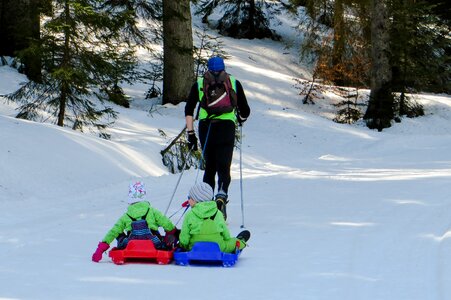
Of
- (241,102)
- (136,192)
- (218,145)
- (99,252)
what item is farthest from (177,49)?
(99,252)

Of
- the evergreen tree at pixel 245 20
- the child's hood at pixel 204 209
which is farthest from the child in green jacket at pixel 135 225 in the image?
the evergreen tree at pixel 245 20

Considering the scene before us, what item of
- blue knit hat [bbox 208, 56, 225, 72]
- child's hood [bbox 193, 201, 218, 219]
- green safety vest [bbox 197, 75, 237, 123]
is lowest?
child's hood [bbox 193, 201, 218, 219]

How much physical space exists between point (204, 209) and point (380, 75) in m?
20.0

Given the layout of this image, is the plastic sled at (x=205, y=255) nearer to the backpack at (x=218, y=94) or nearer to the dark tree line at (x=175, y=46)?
the backpack at (x=218, y=94)

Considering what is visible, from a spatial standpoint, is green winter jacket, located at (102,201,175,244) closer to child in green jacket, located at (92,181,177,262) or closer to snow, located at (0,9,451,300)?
child in green jacket, located at (92,181,177,262)

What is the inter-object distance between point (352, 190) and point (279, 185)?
121 centimetres

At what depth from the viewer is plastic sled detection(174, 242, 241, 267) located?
688 cm

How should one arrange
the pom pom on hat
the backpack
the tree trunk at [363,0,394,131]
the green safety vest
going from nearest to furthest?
the pom pom on hat
the backpack
the green safety vest
the tree trunk at [363,0,394,131]

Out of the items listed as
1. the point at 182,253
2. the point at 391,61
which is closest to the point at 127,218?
the point at 182,253

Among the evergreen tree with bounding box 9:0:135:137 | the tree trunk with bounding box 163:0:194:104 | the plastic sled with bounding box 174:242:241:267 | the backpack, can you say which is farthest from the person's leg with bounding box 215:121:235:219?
the tree trunk with bounding box 163:0:194:104

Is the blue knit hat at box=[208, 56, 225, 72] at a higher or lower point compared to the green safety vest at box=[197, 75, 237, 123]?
higher

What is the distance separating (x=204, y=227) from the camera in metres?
6.98

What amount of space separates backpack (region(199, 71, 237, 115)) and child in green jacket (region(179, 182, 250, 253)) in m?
1.80

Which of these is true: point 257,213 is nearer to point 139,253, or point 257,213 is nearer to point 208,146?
point 208,146
